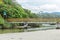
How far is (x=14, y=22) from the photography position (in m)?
70.3

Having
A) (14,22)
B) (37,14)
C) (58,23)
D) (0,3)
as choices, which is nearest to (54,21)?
(58,23)

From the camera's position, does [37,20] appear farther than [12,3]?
No

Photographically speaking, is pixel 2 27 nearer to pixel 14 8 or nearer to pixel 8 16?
pixel 8 16

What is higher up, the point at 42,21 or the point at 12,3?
the point at 12,3

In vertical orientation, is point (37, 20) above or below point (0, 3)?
below

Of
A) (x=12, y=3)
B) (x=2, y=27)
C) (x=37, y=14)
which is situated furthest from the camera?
(x=37, y=14)

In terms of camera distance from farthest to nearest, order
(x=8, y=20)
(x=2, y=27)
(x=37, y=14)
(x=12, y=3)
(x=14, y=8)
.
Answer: (x=37, y=14)
(x=12, y=3)
(x=14, y=8)
(x=8, y=20)
(x=2, y=27)

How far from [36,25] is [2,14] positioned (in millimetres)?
16814

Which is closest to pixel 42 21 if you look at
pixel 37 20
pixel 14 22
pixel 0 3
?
pixel 37 20

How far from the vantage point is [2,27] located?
224ft

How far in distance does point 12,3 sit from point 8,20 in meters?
15.9

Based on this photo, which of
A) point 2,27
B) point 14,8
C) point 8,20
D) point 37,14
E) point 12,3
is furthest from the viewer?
point 37,14

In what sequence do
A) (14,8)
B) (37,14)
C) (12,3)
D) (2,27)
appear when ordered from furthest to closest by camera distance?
(37,14) < (12,3) < (14,8) < (2,27)

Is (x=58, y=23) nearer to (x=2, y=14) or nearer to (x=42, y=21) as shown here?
(x=42, y=21)
